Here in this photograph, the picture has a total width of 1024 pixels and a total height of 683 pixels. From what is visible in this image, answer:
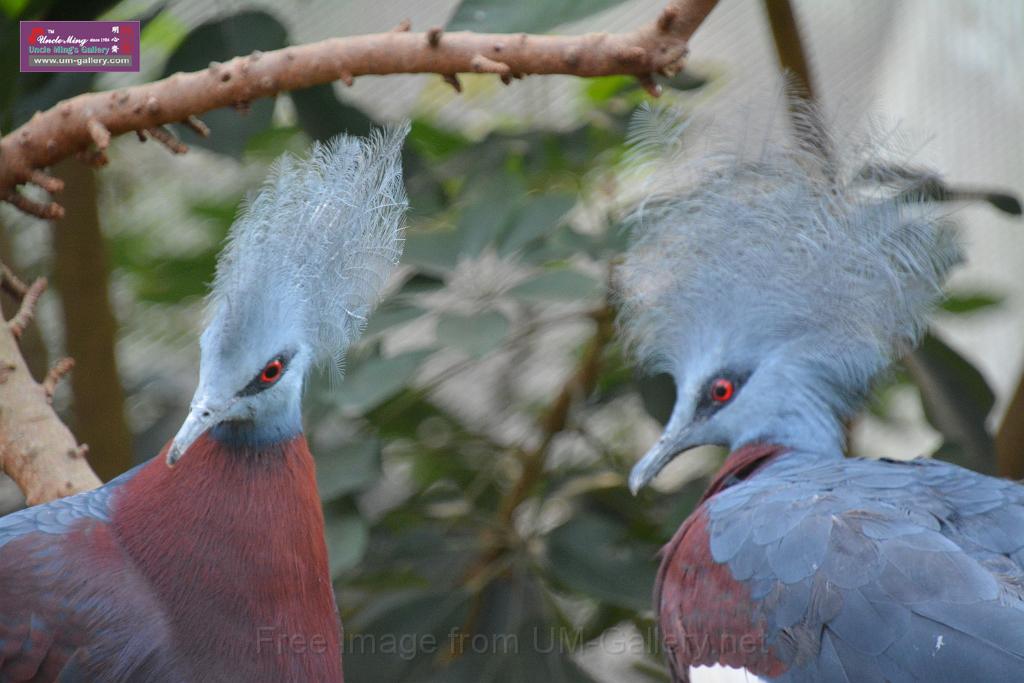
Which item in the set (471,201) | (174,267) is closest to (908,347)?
(471,201)

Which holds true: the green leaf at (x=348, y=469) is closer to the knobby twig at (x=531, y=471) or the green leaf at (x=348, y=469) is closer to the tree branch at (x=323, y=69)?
the knobby twig at (x=531, y=471)

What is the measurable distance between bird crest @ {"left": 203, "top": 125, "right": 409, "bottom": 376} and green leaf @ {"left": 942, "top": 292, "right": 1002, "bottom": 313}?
1.29 m

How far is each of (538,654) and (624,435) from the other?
0.62 meters

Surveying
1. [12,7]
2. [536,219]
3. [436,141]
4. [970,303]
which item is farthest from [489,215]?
[970,303]

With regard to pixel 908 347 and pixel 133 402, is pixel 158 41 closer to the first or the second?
pixel 133 402

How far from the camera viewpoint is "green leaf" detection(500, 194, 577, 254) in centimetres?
174

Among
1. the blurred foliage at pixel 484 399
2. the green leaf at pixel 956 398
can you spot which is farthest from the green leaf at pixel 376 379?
the green leaf at pixel 956 398

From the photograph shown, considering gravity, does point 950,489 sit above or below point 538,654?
above

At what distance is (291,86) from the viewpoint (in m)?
1.26

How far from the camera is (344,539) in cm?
162

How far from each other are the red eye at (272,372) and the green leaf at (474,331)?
17.0 inches

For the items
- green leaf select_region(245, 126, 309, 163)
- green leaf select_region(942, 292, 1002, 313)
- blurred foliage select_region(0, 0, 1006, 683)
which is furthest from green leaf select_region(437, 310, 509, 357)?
green leaf select_region(942, 292, 1002, 313)

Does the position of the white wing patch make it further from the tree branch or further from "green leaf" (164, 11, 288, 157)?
"green leaf" (164, 11, 288, 157)

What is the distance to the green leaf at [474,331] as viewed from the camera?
5.17 ft
